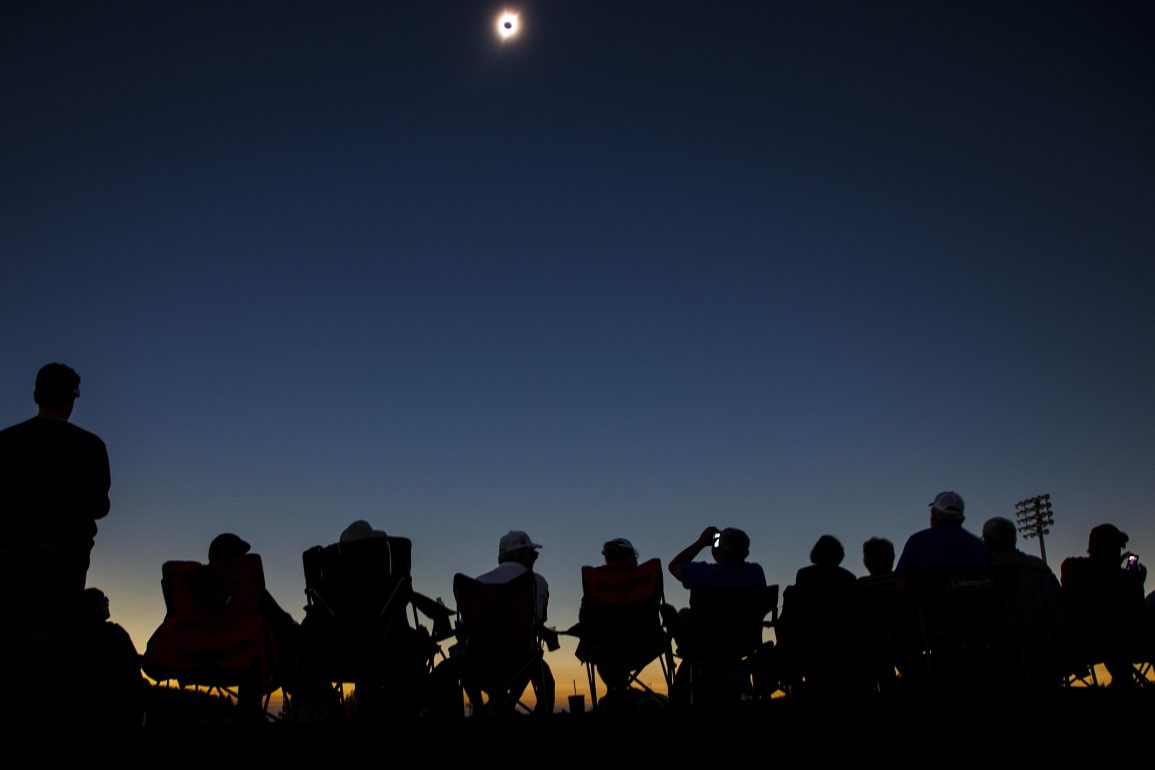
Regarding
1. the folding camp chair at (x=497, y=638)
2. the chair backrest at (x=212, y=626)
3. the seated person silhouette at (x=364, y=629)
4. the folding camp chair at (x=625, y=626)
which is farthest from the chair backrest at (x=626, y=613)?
the chair backrest at (x=212, y=626)

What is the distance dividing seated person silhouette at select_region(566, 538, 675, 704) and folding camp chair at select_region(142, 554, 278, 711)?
2.17 meters

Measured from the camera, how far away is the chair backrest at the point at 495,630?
6070 mm

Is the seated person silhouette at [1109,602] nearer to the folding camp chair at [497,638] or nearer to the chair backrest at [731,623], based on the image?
the chair backrest at [731,623]

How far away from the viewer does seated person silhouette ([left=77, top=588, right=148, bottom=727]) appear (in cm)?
561

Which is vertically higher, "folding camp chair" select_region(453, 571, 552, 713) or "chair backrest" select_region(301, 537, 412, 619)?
"chair backrest" select_region(301, 537, 412, 619)

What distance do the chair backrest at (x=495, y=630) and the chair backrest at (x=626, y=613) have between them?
547 millimetres

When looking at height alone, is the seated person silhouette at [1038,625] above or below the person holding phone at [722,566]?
below

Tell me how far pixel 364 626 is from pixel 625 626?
186 cm

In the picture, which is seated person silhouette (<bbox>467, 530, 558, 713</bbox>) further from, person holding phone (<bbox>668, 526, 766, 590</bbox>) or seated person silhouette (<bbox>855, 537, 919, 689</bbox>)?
seated person silhouette (<bbox>855, 537, 919, 689</bbox>)

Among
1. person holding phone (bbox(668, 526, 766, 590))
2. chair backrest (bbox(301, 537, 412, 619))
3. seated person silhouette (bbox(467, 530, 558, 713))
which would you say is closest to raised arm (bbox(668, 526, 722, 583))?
person holding phone (bbox(668, 526, 766, 590))

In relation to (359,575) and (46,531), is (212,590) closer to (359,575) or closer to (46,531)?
(359,575)

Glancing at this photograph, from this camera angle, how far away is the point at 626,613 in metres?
6.46

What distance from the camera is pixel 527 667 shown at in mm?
6043

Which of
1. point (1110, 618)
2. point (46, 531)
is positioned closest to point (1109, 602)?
point (1110, 618)
